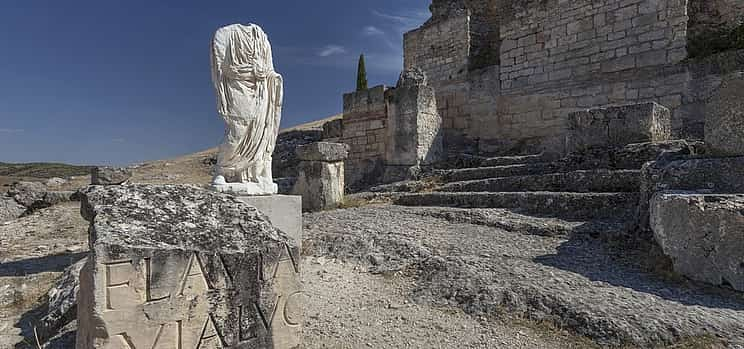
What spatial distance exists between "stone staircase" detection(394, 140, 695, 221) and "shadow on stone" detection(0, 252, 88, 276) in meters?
4.89

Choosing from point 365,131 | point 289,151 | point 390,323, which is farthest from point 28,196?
point 390,323

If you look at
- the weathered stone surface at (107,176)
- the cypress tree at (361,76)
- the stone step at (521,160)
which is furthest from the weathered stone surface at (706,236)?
the cypress tree at (361,76)

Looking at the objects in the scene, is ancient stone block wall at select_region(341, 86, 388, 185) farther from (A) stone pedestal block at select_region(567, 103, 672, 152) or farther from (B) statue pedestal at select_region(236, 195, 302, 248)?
(B) statue pedestal at select_region(236, 195, 302, 248)

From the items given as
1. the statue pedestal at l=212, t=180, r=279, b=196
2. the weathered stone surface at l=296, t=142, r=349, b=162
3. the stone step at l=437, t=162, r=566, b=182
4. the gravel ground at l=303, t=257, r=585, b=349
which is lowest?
the gravel ground at l=303, t=257, r=585, b=349

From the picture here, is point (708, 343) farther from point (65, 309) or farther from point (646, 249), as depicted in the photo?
point (65, 309)

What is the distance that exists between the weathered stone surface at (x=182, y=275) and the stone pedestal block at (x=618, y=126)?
601 centimetres

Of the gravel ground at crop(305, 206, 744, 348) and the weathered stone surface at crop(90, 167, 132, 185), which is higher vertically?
the weathered stone surface at crop(90, 167, 132, 185)

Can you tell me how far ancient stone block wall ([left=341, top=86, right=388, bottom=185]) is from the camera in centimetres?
1072

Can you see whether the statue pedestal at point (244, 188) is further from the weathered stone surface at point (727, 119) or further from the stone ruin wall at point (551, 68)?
the stone ruin wall at point (551, 68)

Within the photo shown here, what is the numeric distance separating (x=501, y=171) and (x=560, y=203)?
226 centimetres

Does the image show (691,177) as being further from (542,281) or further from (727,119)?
(542,281)

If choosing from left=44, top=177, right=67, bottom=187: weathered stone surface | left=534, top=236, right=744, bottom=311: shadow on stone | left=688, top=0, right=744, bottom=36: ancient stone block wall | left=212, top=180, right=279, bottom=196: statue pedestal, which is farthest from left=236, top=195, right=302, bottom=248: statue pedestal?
left=44, top=177, right=67, bottom=187: weathered stone surface

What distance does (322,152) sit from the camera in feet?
24.6

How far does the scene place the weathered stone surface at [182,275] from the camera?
5.85 feet
